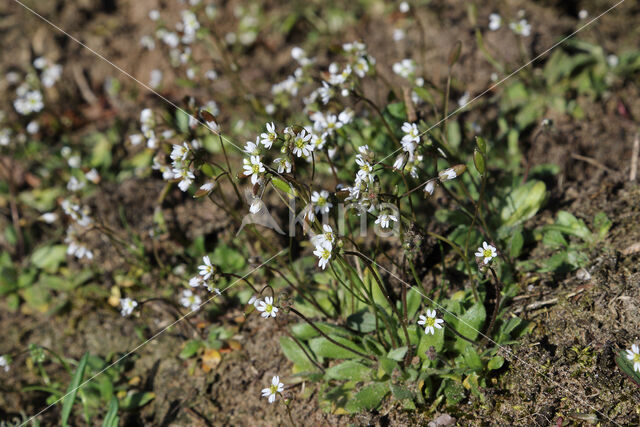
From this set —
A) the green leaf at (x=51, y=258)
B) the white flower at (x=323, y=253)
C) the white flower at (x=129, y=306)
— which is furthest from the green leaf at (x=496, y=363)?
the green leaf at (x=51, y=258)

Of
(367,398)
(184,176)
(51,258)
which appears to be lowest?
(367,398)

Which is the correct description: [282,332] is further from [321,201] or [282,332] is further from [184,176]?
[184,176]

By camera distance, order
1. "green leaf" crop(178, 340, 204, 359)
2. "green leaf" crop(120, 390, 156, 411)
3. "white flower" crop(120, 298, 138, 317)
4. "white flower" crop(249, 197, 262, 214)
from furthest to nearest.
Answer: "green leaf" crop(178, 340, 204, 359), "green leaf" crop(120, 390, 156, 411), "white flower" crop(120, 298, 138, 317), "white flower" crop(249, 197, 262, 214)

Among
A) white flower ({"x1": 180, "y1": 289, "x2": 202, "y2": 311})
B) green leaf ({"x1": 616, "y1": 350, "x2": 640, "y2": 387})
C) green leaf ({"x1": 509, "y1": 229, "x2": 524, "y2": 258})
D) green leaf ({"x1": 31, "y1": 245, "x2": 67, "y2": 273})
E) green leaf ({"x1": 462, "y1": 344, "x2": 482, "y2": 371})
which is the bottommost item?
green leaf ({"x1": 616, "y1": 350, "x2": 640, "y2": 387})

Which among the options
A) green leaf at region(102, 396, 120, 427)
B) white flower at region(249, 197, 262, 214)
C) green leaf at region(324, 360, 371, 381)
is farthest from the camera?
green leaf at region(102, 396, 120, 427)

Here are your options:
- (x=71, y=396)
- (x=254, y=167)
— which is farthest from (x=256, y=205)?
(x=71, y=396)

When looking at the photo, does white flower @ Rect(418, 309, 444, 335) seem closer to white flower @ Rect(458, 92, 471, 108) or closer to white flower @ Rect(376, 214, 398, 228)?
white flower @ Rect(376, 214, 398, 228)

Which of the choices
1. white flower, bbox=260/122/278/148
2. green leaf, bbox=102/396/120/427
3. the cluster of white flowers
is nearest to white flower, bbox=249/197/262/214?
white flower, bbox=260/122/278/148
